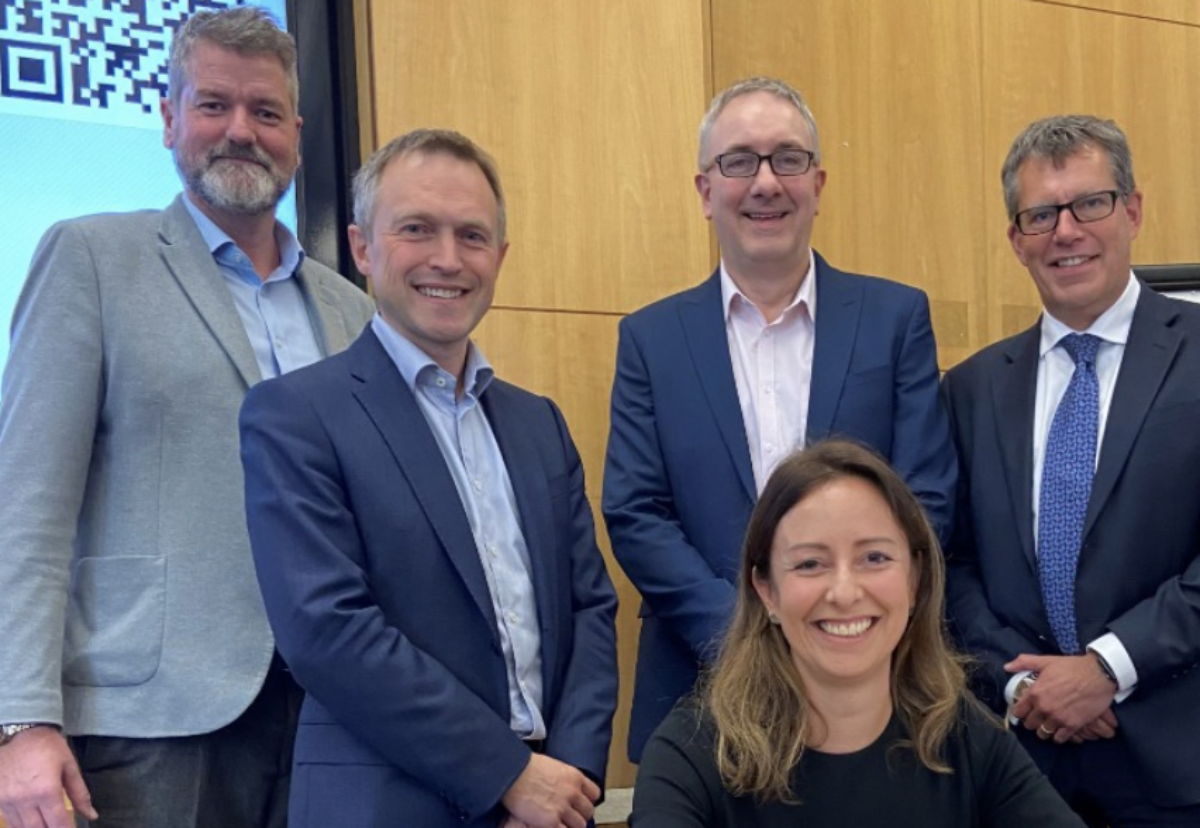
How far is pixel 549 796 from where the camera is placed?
1.99m

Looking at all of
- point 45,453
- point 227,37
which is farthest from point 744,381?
point 45,453

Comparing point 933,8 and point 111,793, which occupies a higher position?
point 933,8

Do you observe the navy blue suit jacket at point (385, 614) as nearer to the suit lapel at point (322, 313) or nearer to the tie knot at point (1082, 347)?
the suit lapel at point (322, 313)

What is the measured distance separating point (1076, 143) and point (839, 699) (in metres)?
1.24

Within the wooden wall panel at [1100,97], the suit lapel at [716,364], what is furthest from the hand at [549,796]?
the wooden wall panel at [1100,97]

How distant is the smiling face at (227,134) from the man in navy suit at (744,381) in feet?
2.50

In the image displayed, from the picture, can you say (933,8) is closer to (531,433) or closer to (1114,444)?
(1114,444)

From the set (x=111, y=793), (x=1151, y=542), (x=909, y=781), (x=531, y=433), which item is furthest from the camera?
(x=1151, y=542)

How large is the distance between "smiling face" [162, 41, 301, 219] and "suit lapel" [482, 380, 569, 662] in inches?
20.3

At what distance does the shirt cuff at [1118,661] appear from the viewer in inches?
94.0

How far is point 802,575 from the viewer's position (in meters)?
1.94

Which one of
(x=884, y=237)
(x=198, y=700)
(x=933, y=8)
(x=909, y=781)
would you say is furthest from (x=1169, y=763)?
(x=933, y=8)

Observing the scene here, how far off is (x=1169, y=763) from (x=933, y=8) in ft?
8.36

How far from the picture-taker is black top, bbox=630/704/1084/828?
1.83 metres
